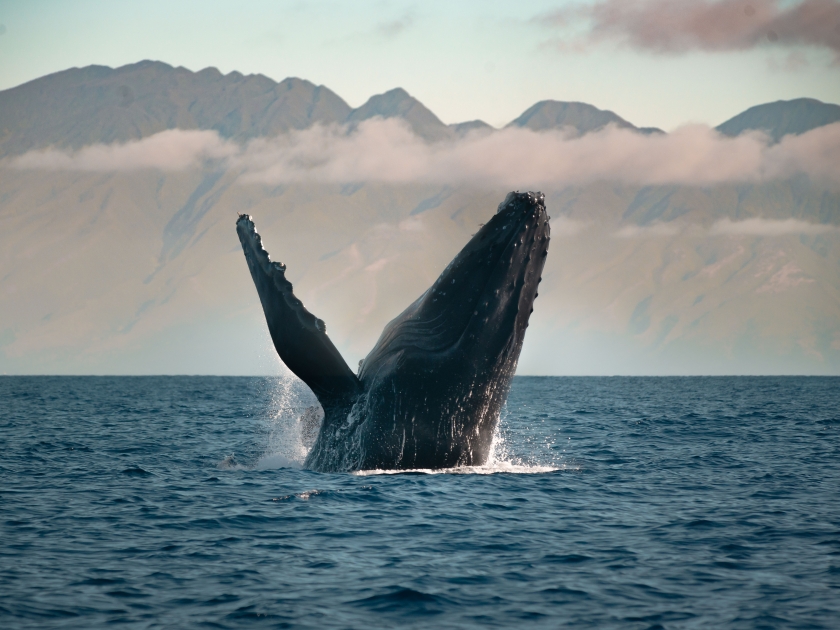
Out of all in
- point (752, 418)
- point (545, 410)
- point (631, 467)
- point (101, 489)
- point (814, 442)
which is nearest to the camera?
point (101, 489)

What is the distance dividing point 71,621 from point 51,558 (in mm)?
2189

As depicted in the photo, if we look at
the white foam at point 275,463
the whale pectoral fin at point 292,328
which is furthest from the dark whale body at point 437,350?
the white foam at point 275,463

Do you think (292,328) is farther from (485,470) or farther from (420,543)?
(485,470)

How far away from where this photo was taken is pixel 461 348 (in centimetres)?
1185

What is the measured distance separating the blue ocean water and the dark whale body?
2.94 feet

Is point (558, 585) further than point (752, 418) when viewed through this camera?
No

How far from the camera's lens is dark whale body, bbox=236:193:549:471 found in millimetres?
11500

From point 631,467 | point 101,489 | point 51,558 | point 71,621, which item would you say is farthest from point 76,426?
point 71,621

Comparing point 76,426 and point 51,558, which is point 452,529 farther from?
point 76,426

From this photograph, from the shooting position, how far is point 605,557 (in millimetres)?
10078

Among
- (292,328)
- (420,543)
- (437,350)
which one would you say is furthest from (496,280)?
(420,543)

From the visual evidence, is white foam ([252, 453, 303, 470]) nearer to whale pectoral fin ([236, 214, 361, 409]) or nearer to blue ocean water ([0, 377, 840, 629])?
blue ocean water ([0, 377, 840, 629])

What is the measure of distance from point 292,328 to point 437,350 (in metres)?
1.81

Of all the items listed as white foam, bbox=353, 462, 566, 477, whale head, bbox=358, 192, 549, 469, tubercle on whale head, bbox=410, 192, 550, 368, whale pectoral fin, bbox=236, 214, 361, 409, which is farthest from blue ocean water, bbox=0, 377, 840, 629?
tubercle on whale head, bbox=410, 192, 550, 368
